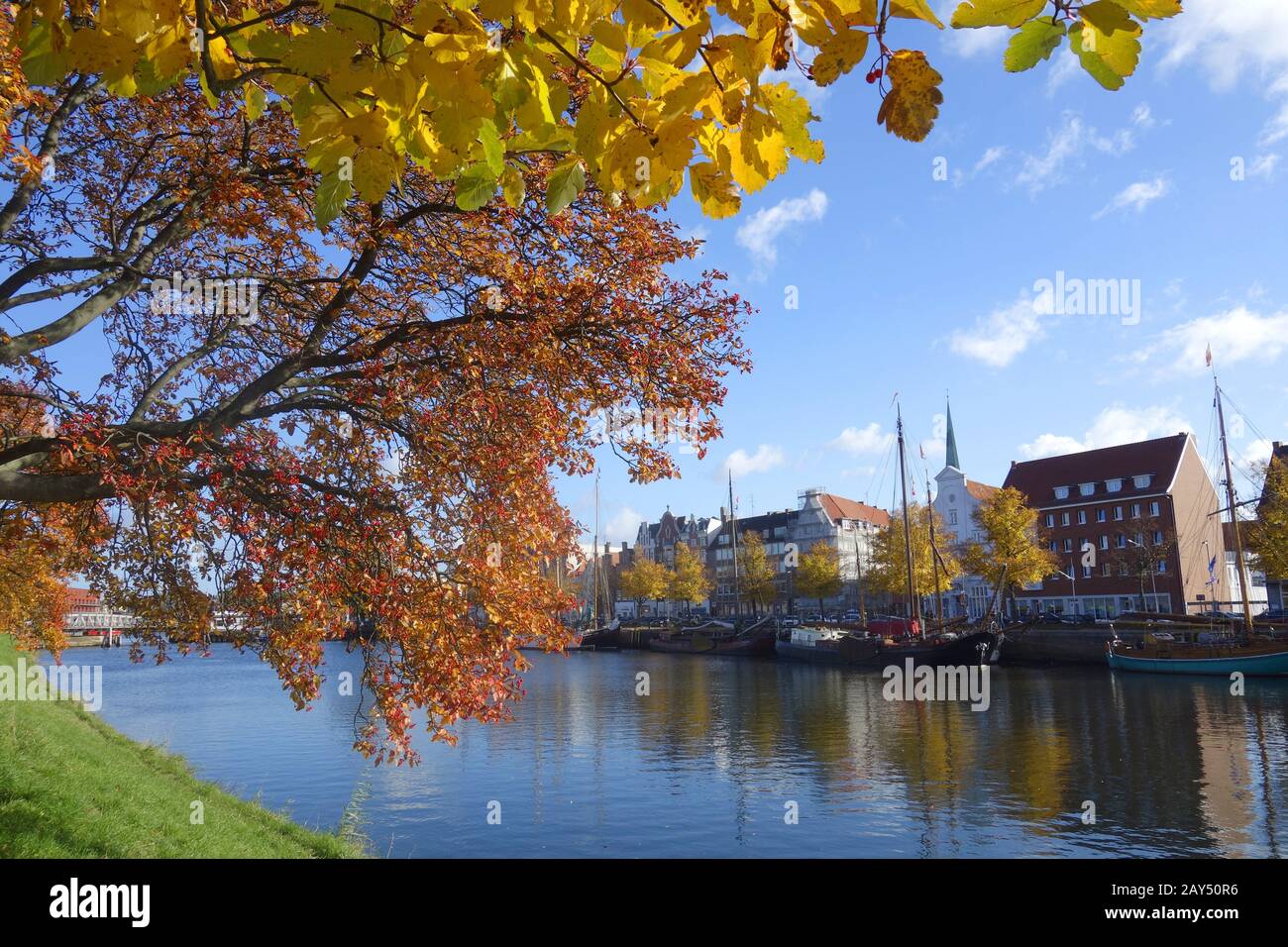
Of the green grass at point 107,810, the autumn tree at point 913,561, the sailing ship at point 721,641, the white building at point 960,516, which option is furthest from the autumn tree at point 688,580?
the green grass at point 107,810

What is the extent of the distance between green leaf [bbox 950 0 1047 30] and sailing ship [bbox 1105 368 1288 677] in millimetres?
48793

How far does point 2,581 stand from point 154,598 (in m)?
19.3

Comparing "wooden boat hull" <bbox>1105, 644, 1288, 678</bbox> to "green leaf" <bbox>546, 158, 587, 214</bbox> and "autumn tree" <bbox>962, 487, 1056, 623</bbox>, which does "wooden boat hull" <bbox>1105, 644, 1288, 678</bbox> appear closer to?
"autumn tree" <bbox>962, 487, 1056, 623</bbox>

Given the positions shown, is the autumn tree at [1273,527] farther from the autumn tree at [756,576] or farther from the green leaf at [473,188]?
the green leaf at [473,188]

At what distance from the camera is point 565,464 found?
10.1 metres

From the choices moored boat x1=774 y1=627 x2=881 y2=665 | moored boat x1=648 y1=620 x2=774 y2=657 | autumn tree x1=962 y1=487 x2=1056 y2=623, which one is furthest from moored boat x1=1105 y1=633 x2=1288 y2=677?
moored boat x1=648 y1=620 x2=774 y2=657

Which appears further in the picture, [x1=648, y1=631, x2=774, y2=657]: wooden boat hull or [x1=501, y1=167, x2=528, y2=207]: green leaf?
[x1=648, y1=631, x2=774, y2=657]: wooden boat hull

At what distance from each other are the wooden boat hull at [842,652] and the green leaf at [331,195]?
188 ft

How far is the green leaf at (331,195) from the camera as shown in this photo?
328cm

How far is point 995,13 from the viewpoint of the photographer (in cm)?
244

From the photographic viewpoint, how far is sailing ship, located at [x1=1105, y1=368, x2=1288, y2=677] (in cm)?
4069

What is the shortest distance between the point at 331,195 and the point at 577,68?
44.2 inches

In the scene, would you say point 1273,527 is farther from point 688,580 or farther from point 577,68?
point 688,580
